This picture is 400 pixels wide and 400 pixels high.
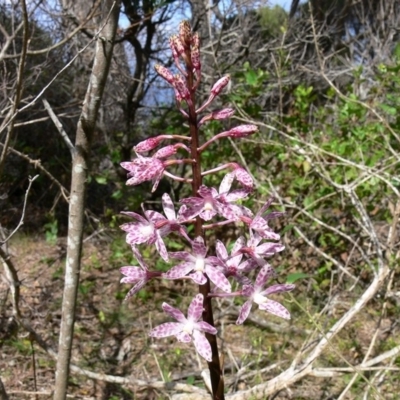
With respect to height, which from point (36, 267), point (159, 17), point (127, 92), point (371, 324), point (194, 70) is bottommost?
point (371, 324)

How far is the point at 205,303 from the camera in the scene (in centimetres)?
160

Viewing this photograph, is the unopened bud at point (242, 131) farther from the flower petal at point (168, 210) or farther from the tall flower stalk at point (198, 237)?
the flower petal at point (168, 210)

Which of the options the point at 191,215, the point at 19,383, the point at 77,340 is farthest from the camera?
the point at 77,340

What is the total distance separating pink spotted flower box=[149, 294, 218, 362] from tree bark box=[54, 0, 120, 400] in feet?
3.64

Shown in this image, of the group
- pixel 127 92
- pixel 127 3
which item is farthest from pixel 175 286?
pixel 127 3

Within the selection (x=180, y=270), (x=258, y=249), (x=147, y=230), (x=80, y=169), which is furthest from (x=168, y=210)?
(x=80, y=169)

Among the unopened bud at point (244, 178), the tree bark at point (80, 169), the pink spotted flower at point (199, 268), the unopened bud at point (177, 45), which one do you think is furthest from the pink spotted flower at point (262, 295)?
the tree bark at point (80, 169)

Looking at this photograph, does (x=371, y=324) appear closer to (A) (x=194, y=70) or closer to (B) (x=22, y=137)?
(A) (x=194, y=70)

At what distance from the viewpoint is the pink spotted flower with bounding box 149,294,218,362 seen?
1529 mm

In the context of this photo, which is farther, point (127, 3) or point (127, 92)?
point (127, 92)

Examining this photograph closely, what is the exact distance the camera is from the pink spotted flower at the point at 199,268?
1.52m

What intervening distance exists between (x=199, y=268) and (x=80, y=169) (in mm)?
1170

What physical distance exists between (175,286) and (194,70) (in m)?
3.54

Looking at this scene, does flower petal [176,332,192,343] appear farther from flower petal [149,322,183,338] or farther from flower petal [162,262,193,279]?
flower petal [162,262,193,279]
